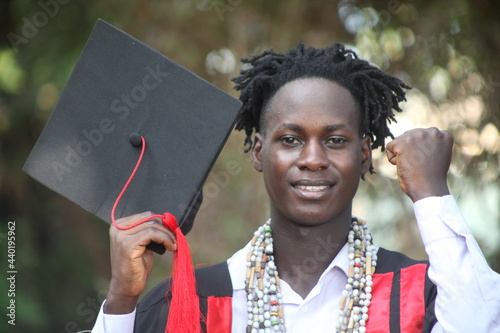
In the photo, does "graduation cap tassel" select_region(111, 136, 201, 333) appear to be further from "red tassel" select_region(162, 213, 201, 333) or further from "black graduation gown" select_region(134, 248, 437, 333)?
"black graduation gown" select_region(134, 248, 437, 333)

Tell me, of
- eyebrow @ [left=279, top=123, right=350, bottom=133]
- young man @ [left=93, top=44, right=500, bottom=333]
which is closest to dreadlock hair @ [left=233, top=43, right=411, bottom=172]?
young man @ [left=93, top=44, right=500, bottom=333]

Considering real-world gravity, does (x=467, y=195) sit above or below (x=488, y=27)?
below

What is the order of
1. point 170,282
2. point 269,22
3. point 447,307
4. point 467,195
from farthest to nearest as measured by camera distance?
point 269,22 < point 467,195 < point 170,282 < point 447,307

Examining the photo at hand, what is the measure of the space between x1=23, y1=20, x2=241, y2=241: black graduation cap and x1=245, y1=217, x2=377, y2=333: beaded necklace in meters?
0.31

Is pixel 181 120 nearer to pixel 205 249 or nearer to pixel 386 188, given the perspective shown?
pixel 386 188

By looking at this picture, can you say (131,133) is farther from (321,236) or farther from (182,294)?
(321,236)

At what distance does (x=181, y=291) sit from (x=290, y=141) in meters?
0.58

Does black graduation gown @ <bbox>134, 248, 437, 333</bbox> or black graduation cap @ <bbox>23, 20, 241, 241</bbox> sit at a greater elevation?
black graduation cap @ <bbox>23, 20, 241, 241</bbox>

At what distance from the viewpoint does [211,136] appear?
79.4 inches

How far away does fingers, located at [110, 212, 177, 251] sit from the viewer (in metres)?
1.87

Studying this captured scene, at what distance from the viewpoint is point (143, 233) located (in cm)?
188

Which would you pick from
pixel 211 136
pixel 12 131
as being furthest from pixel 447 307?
pixel 12 131

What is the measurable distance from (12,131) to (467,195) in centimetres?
271

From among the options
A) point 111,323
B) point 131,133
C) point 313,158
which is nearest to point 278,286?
point 313,158
